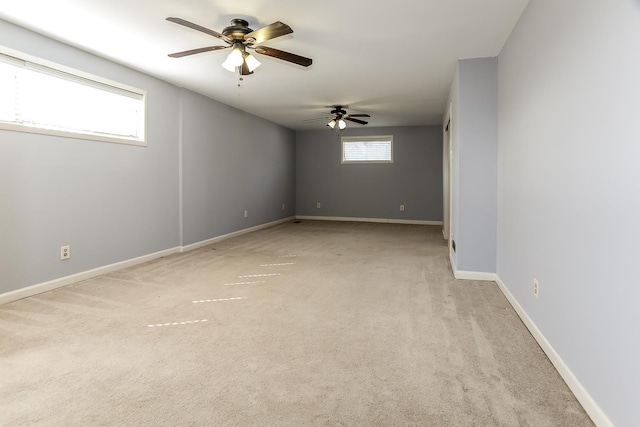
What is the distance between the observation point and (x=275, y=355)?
7.01 feet

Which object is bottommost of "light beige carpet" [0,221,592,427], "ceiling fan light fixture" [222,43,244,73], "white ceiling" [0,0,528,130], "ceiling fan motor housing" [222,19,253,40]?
"light beige carpet" [0,221,592,427]

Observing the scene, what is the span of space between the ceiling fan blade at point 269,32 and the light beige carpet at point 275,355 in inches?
83.7

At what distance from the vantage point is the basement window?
10.2ft

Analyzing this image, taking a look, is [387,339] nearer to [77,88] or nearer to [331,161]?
[77,88]

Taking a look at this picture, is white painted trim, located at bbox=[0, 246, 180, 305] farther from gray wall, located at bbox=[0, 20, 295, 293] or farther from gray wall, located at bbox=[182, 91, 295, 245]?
gray wall, located at bbox=[182, 91, 295, 245]

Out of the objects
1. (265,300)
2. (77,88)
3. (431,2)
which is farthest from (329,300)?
(77,88)

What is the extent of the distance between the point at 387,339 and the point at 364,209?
6.83 meters

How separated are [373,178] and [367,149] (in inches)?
28.8

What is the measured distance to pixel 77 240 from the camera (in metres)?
3.66

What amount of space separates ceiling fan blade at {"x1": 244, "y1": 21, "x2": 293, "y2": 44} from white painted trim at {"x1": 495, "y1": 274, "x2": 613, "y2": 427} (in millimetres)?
2653

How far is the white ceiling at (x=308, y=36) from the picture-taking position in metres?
2.75

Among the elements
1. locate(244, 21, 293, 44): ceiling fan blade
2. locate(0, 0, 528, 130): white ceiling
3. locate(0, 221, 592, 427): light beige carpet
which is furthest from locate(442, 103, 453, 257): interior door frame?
locate(244, 21, 293, 44): ceiling fan blade

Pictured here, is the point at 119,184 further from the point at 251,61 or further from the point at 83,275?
the point at 251,61

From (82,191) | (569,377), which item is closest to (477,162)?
(569,377)
